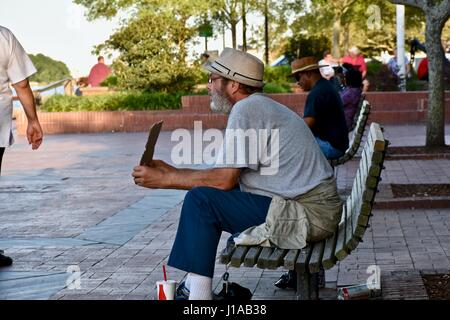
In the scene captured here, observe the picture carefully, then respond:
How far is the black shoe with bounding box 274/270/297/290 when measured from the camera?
6.93 metres

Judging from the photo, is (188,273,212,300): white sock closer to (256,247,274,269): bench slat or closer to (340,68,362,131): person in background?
(256,247,274,269): bench slat

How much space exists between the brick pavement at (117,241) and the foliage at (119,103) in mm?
9903

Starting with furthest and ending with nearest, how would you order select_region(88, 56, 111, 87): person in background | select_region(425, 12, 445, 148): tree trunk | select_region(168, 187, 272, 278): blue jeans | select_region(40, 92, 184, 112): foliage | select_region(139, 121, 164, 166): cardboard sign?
select_region(88, 56, 111, 87): person in background → select_region(40, 92, 184, 112): foliage → select_region(425, 12, 445, 148): tree trunk → select_region(168, 187, 272, 278): blue jeans → select_region(139, 121, 164, 166): cardboard sign

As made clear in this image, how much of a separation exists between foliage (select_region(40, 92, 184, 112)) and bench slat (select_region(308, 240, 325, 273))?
1968cm

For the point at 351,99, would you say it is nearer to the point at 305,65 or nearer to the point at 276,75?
the point at 305,65

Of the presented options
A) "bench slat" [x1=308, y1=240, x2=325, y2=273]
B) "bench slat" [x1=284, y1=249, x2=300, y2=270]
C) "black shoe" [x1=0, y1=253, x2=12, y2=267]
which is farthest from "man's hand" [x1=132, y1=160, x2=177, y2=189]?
"black shoe" [x1=0, y1=253, x2=12, y2=267]

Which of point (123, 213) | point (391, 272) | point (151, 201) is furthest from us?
point (151, 201)

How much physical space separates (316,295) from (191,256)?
0.76 metres

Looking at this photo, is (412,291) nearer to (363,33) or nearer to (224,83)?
(224,83)

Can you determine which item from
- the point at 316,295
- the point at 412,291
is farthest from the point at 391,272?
the point at 316,295

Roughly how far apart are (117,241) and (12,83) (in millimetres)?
1688

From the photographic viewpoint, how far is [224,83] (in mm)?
6242
